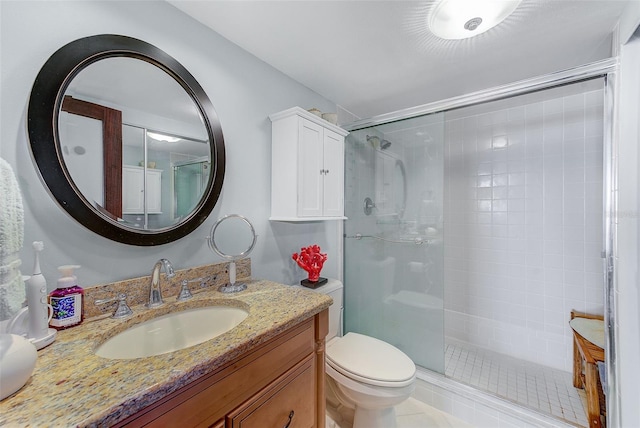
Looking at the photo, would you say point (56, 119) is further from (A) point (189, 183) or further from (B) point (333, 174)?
(B) point (333, 174)

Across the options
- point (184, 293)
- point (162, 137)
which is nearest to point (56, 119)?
point (162, 137)

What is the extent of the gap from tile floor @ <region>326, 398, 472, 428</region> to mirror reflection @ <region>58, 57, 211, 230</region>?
1509 millimetres

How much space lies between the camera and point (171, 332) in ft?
3.26

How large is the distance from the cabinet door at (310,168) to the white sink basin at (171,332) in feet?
2.24

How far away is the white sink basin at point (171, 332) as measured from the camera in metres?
0.84

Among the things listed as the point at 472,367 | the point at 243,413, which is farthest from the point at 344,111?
the point at 472,367

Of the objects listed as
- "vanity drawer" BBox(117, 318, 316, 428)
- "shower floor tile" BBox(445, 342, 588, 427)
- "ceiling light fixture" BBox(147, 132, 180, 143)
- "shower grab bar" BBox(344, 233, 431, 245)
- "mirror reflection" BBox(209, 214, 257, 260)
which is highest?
"ceiling light fixture" BBox(147, 132, 180, 143)

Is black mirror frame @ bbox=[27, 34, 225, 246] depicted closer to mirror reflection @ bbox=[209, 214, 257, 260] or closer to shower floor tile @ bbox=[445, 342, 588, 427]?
mirror reflection @ bbox=[209, 214, 257, 260]

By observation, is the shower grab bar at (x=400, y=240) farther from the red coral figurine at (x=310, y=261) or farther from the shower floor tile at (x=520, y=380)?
the shower floor tile at (x=520, y=380)

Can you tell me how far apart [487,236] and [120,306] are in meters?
2.69

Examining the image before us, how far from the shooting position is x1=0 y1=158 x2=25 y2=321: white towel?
0.56 metres

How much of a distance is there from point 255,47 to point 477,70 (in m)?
1.41

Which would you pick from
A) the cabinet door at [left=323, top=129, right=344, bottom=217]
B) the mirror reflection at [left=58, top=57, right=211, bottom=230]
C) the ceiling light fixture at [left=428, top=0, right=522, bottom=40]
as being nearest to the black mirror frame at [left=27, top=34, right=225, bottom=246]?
the mirror reflection at [left=58, top=57, right=211, bottom=230]

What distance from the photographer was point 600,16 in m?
1.21
